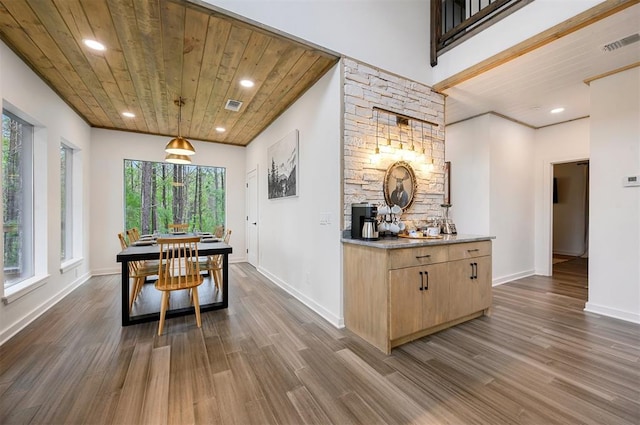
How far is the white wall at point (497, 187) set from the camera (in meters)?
4.21

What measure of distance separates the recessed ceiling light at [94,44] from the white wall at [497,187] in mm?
4872

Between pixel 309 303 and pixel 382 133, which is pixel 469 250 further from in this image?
pixel 309 303

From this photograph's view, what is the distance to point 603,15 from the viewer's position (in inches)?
81.9

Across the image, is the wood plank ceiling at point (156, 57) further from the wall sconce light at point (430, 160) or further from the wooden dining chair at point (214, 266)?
the wooden dining chair at point (214, 266)

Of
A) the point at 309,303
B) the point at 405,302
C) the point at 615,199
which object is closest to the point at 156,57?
the point at 309,303

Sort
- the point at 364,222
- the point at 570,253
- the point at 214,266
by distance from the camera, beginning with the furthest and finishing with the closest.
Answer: the point at 570,253
the point at 214,266
the point at 364,222

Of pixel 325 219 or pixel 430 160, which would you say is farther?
pixel 430 160

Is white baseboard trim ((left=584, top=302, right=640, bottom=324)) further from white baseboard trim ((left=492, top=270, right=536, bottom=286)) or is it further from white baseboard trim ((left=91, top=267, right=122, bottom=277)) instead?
white baseboard trim ((left=91, top=267, right=122, bottom=277))

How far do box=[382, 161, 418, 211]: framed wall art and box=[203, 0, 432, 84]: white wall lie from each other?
1.11m

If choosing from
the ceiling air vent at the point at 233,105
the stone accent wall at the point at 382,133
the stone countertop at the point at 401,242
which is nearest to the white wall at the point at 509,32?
the stone accent wall at the point at 382,133

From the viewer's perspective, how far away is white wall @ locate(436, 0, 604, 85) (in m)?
2.24

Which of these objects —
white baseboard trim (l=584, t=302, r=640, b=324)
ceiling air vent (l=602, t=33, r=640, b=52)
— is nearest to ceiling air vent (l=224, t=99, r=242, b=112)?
ceiling air vent (l=602, t=33, r=640, b=52)

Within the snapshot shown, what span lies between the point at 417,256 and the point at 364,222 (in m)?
0.57

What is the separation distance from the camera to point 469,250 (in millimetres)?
2748
